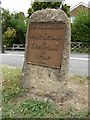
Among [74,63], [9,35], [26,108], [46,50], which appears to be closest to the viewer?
[26,108]

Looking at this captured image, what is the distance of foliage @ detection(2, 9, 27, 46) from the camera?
2377cm

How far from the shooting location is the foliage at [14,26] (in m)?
23.8

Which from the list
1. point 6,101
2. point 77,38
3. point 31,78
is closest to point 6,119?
point 6,101

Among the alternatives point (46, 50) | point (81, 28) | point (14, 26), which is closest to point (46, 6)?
point (81, 28)

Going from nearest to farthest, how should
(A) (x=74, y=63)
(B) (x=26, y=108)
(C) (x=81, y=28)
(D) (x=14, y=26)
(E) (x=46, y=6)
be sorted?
(B) (x=26, y=108) < (A) (x=74, y=63) < (C) (x=81, y=28) < (E) (x=46, y=6) < (D) (x=14, y=26)

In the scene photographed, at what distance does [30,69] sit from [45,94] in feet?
2.17

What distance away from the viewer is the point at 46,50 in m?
5.69

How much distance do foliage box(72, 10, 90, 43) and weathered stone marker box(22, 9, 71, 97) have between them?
47.2 ft

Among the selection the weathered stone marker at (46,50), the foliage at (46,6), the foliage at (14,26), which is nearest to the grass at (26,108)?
the weathered stone marker at (46,50)

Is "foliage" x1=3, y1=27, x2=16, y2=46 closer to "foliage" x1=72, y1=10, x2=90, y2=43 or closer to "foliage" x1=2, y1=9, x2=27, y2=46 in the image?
"foliage" x1=2, y1=9, x2=27, y2=46

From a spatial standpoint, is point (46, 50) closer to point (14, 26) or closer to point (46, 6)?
point (46, 6)

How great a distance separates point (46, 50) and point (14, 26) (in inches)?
753

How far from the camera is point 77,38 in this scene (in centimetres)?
2033

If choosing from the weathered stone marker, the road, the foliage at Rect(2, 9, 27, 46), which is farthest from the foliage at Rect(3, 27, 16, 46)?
the weathered stone marker
